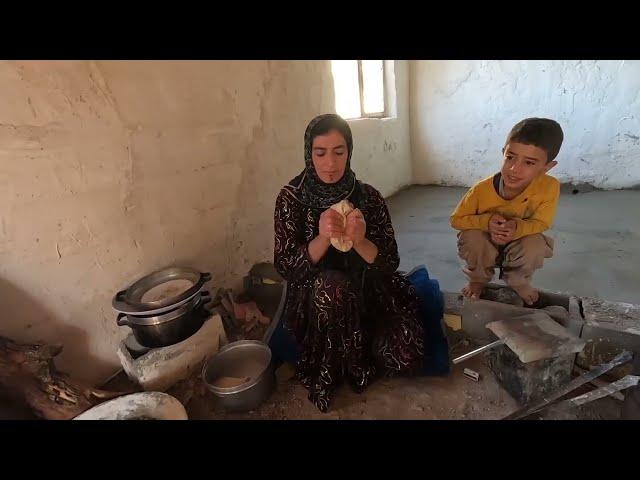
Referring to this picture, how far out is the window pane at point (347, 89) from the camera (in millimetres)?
4141

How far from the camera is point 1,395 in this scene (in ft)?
4.76

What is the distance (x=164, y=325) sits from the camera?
1766 millimetres

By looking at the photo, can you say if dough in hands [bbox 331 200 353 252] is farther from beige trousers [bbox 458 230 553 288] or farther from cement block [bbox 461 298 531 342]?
cement block [bbox 461 298 531 342]

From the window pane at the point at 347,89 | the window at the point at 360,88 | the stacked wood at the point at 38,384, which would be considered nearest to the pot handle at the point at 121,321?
the stacked wood at the point at 38,384

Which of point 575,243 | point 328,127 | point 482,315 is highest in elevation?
point 328,127

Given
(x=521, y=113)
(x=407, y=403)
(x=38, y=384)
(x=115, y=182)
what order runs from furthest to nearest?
1. (x=521, y=113)
2. (x=115, y=182)
3. (x=407, y=403)
4. (x=38, y=384)

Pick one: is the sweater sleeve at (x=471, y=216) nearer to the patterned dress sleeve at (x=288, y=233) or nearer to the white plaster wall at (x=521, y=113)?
the patterned dress sleeve at (x=288, y=233)

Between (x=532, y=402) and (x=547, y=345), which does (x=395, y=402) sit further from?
(x=547, y=345)

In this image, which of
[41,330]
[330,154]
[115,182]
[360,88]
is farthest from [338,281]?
[360,88]

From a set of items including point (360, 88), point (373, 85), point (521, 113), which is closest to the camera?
point (360, 88)

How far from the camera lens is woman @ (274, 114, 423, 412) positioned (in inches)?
61.5

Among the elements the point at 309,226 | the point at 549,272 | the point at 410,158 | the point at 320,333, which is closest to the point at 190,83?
the point at 309,226

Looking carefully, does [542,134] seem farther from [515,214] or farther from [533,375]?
[533,375]

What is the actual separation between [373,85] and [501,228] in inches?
146
